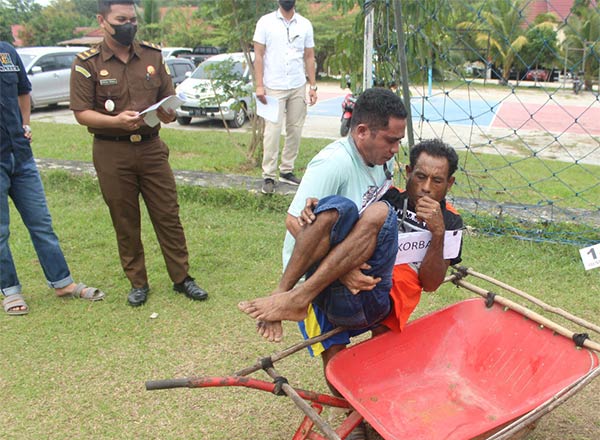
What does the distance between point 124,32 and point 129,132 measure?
1.82ft

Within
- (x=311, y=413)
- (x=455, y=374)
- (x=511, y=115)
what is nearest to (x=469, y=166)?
(x=455, y=374)

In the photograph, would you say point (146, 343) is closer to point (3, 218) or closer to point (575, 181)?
point (3, 218)

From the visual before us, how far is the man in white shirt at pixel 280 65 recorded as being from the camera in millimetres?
5414

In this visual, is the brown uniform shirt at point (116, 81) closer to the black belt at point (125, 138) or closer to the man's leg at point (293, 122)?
the black belt at point (125, 138)

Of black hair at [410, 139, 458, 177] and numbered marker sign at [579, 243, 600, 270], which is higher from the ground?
black hair at [410, 139, 458, 177]

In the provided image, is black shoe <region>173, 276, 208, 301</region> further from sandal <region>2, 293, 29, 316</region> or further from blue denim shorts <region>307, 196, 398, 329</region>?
blue denim shorts <region>307, 196, 398, 329</region>

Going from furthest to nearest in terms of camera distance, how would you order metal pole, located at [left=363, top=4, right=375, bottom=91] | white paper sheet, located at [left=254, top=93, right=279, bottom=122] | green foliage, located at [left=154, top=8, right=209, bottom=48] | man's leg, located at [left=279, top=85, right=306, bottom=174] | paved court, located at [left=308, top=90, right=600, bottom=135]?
green foliage, located at [left=154, top=8, right=209, bottom=48], paved court, located at [left=308, top=90, right=600, bottom=135], man's leg, located at [left=279, top=85, right=306, bottom=174], white paper sheet, located at [left=254, top=93, right=279, bottom=122], metal pole, located at [left=363, top=4, right=375, bottom=91]

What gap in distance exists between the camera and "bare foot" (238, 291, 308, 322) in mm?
2188

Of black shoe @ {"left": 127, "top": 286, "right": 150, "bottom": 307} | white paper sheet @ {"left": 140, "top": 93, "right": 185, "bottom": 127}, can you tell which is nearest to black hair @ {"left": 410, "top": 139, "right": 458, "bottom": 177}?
white paper sheet @ {"left": 140, "top": 93, "right": 185, "bottom": 127}

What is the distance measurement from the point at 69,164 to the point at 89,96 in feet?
12.1

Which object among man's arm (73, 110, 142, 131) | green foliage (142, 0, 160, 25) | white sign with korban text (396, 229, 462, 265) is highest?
green foliage (142, 0, 160, 25)

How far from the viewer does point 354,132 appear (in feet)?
7.86

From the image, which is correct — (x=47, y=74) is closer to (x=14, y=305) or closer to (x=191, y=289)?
(x=14, y=305)

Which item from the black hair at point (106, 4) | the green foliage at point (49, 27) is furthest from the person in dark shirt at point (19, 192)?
the green foliage at point (49, 27)
